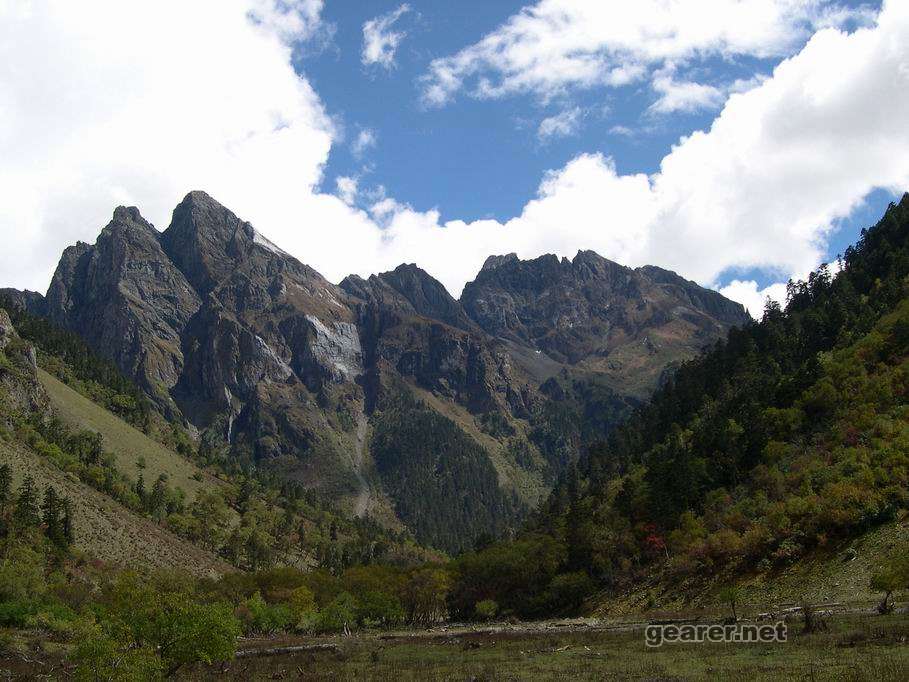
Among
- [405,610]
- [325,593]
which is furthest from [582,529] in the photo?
[325,593]

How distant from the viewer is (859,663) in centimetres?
3278

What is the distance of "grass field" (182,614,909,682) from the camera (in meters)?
34.3

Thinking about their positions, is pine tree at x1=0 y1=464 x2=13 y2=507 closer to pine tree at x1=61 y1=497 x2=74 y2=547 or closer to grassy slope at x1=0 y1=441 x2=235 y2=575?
grassy slope at x1=0 y1=441 x2=235 y2=575

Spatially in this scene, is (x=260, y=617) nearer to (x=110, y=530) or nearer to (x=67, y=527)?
(x=67, y=527)

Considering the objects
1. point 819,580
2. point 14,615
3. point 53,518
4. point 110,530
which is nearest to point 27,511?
point 53,518

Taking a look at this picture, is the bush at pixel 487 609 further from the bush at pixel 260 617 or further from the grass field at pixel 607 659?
the grass field at pixel 607 659

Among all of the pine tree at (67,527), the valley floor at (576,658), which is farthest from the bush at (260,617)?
the pine tree at (67,527)

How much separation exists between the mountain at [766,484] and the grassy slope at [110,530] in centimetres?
6550

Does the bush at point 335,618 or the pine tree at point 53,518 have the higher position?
the pine tree at point 53,518

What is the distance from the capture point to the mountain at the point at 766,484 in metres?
71.5

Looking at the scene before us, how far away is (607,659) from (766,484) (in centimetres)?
5479

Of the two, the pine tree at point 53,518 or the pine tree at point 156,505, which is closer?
the pine tree at point 53,518

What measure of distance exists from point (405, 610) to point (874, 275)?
122m

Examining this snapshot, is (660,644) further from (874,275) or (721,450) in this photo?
(874,275)
